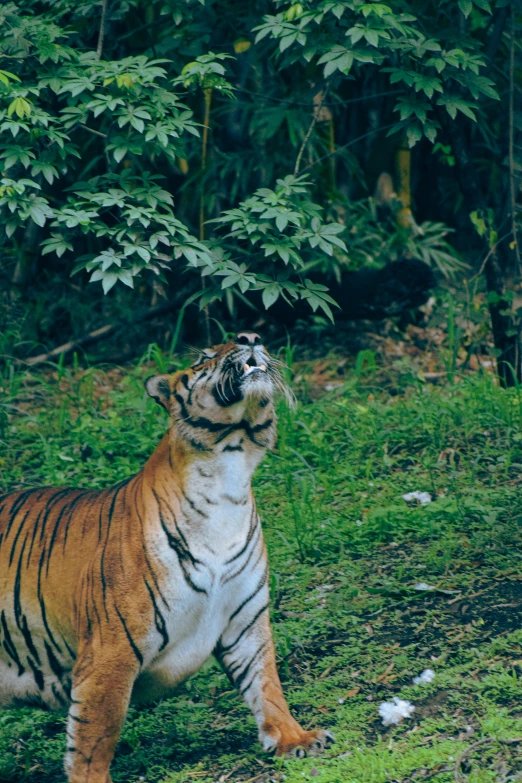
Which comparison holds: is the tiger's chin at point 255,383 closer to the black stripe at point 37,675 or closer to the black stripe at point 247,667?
the black stripe at point 247,667

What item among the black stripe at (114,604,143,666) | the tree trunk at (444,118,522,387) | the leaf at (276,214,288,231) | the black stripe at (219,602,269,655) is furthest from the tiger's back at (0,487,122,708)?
the tree trunk at (444,118,522,387)

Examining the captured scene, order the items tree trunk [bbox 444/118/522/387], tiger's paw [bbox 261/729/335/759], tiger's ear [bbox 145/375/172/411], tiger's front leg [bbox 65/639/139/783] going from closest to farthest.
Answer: tiger's front leg [bbox 65/639/139/783] < tiger's paw [bbox 261/729/335/759] < tiger's ear [bbox 145/375/172/411] < tree trunk [bbox 444/118/522/387]

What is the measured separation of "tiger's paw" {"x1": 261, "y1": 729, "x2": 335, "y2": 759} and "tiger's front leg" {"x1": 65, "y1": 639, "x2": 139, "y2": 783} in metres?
0.44

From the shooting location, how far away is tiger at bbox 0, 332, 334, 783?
10.1 ft

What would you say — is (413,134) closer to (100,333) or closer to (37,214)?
(37,214)

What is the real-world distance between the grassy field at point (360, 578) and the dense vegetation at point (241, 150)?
0.72 metres

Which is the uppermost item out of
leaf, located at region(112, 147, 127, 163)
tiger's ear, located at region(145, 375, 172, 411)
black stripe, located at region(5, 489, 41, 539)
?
leaf, located at region(112, 147, 127, 163)

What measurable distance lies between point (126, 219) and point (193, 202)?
3.25m

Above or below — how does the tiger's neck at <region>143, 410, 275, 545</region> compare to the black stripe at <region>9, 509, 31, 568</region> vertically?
above

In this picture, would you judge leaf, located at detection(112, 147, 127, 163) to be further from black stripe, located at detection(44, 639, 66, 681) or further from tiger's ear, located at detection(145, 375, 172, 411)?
black stripe, located at detection(44, 639, 66, 681)

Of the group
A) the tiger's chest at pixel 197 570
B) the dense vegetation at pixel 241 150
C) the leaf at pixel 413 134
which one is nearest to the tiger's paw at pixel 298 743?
the tiger's chest at pixel 197 570

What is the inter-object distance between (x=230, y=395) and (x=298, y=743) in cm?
101

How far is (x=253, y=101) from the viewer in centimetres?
651

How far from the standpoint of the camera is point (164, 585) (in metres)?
3.10
